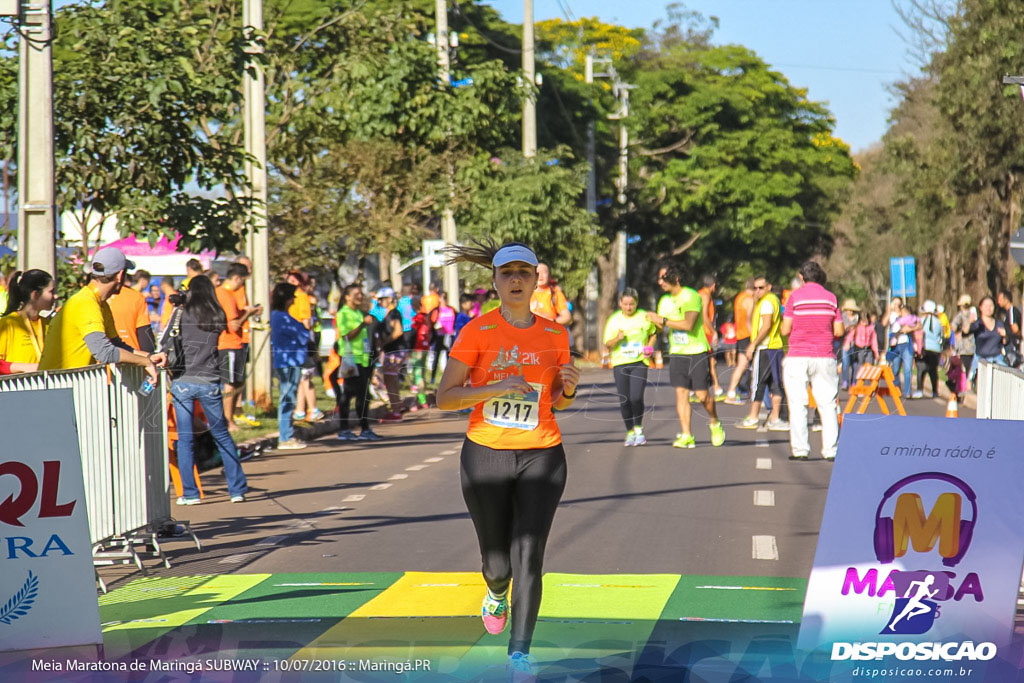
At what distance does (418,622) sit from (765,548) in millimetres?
3419

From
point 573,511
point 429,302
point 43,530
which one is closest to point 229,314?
point 573,511

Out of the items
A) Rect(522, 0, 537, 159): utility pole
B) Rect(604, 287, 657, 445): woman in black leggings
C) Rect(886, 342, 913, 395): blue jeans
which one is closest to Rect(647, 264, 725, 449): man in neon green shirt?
Rect(604, 287, 657, 445): woman in black leggings

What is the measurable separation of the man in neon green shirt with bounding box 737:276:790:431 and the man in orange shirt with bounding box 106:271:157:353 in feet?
23.9

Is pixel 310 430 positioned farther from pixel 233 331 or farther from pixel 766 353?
pixel 766 353

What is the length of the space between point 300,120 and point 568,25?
36.0 meters

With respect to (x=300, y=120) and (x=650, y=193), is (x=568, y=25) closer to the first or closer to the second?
(x=650, y=193)

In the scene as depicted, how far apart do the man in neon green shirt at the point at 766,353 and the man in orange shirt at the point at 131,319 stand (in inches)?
287

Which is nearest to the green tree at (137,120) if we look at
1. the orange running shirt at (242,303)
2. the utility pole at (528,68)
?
the orange running shirt at (242,303)

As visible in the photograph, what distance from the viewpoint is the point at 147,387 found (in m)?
9.77

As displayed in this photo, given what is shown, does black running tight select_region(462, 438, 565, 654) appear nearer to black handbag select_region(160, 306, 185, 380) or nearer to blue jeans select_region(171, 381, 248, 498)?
blue jeans select_region(171, 381, 248, 498)

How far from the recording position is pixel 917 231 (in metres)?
47.8

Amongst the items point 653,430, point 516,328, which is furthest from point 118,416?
point 653,430

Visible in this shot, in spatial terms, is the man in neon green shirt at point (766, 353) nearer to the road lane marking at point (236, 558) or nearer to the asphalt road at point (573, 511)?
the asphalt road at point (573, 511)

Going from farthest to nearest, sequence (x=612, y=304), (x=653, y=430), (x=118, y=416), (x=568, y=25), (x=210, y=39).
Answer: (x=568, y=25) → (x=612, y=304) → (x=653, y=430) → (x=210, y=39) → (x=118, y=416)
